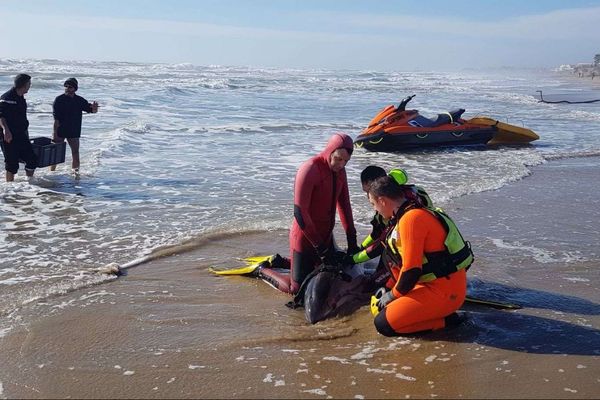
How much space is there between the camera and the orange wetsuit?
13.9 feet

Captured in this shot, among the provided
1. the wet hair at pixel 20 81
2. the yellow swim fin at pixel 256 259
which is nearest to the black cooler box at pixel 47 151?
the wet hair at pixel 20 81

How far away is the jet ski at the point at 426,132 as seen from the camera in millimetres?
13844

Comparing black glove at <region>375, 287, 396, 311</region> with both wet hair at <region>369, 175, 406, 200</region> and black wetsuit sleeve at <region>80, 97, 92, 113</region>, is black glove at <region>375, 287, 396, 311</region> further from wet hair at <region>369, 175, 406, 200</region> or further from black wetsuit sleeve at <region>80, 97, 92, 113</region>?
black wetsuit sleeve at <region>80, 97, 92, 113</region>

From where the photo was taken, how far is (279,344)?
4.42m

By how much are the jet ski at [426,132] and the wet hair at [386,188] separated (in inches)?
372

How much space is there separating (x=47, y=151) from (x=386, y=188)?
749cm

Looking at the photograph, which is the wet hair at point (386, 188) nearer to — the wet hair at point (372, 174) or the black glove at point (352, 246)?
the wet hair at point (372, 174)

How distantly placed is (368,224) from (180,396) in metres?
4.72

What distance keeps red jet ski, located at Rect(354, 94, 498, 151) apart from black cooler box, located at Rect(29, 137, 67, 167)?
6.10 metres

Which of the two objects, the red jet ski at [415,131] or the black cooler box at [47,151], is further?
the red jet ski at [415,131]

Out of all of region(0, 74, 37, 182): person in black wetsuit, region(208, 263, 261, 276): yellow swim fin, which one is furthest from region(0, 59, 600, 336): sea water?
region(208, 263, 261, 276): yellow swim fin

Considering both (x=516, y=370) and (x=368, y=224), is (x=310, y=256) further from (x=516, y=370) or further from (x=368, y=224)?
(x=368, y=224)

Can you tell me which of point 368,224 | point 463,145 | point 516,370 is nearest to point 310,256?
point 516,370

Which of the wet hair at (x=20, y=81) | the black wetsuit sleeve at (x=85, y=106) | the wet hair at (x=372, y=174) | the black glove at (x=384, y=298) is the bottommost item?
the black glove at (x=384, y=298)
